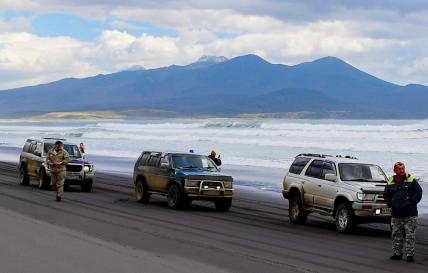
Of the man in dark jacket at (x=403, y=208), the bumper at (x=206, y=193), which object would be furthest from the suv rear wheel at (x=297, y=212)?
the man in dark jacket at (x=403, y=208)

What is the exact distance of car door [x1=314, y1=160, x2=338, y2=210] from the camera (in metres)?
19.2

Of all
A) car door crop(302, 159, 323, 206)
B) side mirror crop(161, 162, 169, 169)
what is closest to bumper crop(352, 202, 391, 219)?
car door crop(302, 159, 323, 206)

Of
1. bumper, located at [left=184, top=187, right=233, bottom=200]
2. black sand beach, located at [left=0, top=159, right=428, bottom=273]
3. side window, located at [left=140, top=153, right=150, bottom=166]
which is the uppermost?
side window, located at [left=140, top=153, right=150, bottom=166]

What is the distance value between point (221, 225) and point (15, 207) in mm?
6073

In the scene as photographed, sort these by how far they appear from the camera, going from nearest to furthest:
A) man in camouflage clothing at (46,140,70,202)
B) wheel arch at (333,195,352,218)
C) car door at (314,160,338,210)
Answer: wheel arch at (333,195,352,218) → car door at (314,160,338,210) → man in camouflage clothing at (46,140,70,202)

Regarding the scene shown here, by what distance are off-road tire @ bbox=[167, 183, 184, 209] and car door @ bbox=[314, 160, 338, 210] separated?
4.85 meters

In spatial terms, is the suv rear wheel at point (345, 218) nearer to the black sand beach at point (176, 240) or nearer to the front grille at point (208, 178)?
the black sand beach at point (176, 240)

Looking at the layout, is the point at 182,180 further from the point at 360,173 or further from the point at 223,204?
the point at 360,173

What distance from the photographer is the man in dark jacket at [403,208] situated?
1405 cm

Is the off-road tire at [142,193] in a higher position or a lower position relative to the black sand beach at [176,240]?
higher

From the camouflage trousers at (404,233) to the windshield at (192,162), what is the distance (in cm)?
1065

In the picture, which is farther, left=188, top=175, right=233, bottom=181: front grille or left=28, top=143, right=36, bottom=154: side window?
left=28, top=143, right=36, bottom=154: side window

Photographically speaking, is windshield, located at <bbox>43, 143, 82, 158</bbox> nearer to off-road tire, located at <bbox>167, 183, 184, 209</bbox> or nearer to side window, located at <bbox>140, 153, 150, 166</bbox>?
side window, located at <bbox>140, 153, 150, 166</bbox>

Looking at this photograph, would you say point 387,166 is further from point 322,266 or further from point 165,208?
point 322,266
